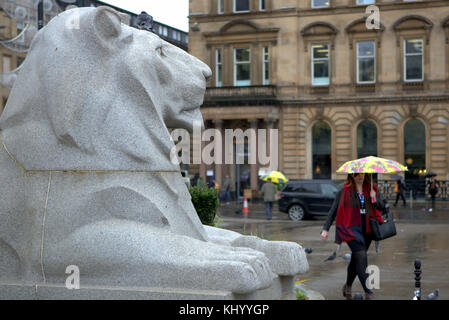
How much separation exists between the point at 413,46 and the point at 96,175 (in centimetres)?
3716

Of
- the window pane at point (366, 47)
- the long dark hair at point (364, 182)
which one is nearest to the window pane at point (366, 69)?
the window pane at point (366, 47)

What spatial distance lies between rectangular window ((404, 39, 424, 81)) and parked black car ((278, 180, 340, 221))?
16.8 metres

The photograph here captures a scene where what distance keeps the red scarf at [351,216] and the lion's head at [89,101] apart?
3.51 m

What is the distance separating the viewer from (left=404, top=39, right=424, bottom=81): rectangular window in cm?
4050

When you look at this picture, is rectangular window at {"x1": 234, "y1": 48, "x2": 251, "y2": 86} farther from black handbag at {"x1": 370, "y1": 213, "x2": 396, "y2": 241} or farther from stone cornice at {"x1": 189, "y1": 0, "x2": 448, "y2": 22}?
black handbag at {"x1": 370, "y1": 213, "x2": 396, "y2": 241}

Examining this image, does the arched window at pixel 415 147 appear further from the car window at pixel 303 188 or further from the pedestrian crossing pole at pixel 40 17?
the pedestrian crossing pole at pixel 40 17

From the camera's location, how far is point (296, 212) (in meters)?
26.2

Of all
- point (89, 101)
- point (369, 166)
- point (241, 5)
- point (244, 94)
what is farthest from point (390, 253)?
point (241, 5)

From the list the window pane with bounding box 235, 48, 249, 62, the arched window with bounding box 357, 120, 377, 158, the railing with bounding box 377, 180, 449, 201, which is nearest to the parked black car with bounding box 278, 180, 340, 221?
the railing with bounding box 377, 180, 449, 201

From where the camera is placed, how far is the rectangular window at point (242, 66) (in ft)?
144

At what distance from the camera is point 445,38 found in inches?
1558

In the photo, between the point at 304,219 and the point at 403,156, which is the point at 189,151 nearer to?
the point at 403,156

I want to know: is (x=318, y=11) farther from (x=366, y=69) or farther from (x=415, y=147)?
(x=415, y=147)

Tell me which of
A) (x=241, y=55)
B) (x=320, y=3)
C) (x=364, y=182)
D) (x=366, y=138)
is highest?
(x=320, y=3)
